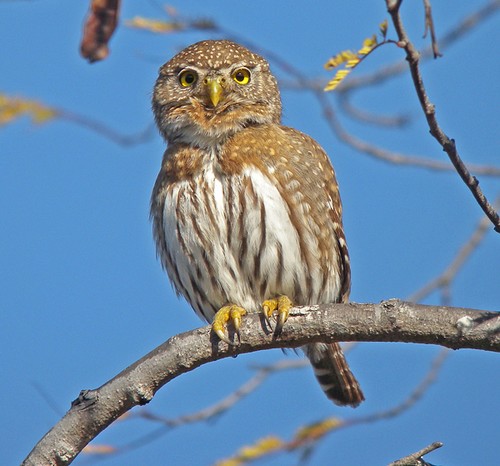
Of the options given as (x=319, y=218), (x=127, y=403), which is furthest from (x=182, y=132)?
(x=127, y=403)

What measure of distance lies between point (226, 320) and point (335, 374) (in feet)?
5.29

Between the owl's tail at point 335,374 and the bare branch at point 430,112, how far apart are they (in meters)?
2.50

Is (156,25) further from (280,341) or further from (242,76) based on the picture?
(280,341)

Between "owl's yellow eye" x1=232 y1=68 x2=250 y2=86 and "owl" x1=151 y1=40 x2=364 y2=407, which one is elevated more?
"owl's yellow eye" x1=232 y1=68 x2=250 y2=86

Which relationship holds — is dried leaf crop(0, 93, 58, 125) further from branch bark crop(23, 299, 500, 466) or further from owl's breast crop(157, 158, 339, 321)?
branch bark crop(23, 299, 500, 466)

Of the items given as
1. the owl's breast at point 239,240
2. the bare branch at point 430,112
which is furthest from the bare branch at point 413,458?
the owl's breast at point 239,240

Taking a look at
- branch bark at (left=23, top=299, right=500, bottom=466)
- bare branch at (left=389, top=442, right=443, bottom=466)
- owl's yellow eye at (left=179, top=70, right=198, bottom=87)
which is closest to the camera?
bare branch at (left=389, top=442, right=443, bottom=466)

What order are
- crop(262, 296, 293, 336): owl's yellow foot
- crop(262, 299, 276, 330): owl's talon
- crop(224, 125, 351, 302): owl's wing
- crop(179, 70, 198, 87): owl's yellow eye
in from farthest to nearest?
crop(179, 70, 198, 87): owl's yellow eye → crop(224, 125, 351, 302): owl's wing → crop(262, 299, 276, 330): owl's talon → crop(262, 296, 293, 336): owl's yellow foot

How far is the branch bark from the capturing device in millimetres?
3229

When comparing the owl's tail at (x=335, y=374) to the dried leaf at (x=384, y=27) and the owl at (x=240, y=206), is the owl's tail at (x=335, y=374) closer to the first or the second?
the owl at (x=240, y=206)

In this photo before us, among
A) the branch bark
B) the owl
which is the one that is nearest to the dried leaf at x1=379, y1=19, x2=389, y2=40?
the branch bark

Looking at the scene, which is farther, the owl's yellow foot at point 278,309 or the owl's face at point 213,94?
the owl's face at point 213,94

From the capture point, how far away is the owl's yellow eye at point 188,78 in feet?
17.4

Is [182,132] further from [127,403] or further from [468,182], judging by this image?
[468,182]
